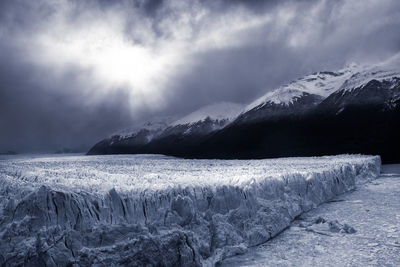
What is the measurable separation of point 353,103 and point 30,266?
66758 millimetres

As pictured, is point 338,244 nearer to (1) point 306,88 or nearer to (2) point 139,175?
(2) point 139,175

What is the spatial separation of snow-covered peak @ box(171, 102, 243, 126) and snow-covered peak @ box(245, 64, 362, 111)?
23806mm

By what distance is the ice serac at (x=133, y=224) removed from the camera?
444cm

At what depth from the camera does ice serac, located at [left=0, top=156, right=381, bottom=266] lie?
4.44m

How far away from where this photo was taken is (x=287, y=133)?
61.8 m

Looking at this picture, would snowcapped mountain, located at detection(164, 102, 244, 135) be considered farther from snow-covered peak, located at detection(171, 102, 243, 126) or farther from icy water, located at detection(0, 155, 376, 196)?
icy water, located at detection(0, 155, 376, 196)

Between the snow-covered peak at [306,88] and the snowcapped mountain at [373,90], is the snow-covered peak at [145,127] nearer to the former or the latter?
the snow-covered peak at [306,88]

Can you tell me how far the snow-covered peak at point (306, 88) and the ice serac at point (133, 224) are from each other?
279 feet

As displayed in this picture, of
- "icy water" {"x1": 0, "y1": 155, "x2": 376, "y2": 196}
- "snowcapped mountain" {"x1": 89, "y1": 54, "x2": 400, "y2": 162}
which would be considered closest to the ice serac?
"icy water" {"x1": 0, "y1": 155, "x2": 376, "y2": 196}

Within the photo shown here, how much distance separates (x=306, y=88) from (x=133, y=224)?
102m

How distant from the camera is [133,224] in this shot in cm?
519

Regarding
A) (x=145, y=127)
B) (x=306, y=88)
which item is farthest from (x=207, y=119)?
(x=145, y=127)

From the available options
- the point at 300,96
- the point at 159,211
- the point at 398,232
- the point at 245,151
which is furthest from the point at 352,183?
the point at 300,96

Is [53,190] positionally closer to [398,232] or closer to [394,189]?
[398,232]
